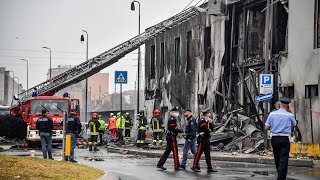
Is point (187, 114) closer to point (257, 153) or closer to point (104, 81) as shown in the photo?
point (257, 153)

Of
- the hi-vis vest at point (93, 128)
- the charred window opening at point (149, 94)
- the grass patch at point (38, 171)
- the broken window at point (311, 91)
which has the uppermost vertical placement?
the charred window opening at point (149, 94)

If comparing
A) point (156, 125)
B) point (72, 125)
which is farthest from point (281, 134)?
point (156, 125)

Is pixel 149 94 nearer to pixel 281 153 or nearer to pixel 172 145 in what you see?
pixel 172 145

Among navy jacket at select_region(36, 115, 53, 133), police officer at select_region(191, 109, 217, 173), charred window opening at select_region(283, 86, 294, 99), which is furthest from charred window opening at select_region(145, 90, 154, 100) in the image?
police officer at select_region(191, 109, 217, 173)

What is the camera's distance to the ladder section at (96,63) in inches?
1682

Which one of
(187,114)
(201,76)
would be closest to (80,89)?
(201,76)

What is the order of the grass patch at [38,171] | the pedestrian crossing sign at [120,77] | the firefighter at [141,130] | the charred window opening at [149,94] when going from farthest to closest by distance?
1. the charred window opening at [149,94]
2. the pedestrian crossing sign at [120,77]
3. the firefighter at [141,130]
4. the grass patch at [38,171]

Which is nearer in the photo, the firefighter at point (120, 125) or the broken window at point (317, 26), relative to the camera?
the broken window at point (317, 26)

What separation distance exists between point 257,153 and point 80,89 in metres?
117

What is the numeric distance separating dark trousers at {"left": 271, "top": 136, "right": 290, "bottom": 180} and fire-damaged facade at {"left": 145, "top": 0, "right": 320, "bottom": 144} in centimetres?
1051

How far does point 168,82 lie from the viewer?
4131 centimetres

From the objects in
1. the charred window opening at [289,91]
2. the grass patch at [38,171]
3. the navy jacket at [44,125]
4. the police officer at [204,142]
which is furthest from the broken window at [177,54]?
the grass patch at [38,171]

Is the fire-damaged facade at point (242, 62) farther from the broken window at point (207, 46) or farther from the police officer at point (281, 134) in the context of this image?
the police officer at point (281, 134)

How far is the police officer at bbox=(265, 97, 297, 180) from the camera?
1154 cm
